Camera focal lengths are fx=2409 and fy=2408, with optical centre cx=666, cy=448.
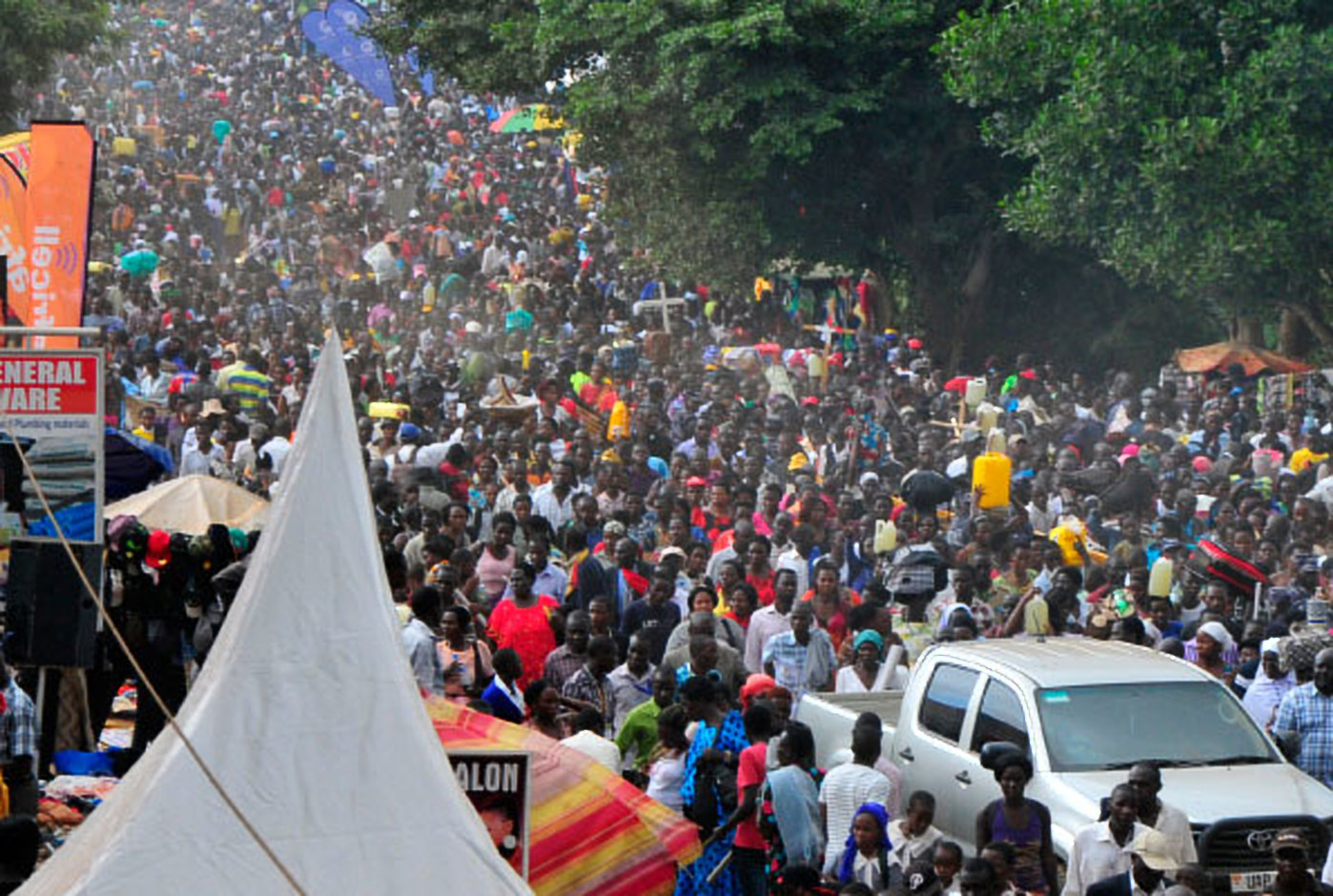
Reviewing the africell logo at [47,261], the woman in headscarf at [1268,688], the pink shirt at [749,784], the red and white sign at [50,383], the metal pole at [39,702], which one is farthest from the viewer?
the africell logo at [47,261]

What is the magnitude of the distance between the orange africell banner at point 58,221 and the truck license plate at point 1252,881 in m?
8.45

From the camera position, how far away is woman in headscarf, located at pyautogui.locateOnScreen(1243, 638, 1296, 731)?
1217 centimetres

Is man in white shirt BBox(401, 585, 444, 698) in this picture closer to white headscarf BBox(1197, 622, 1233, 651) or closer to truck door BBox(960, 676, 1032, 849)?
truck door BBox(960, 676, 1032, 849)

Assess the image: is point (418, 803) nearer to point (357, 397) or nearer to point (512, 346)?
point (357, 397)

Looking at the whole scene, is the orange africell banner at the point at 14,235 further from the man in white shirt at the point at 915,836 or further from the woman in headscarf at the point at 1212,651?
the man in white shirt at the point at 915,836

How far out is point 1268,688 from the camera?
1221cm

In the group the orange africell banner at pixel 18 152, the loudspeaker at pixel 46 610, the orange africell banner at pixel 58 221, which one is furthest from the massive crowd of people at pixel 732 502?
the orange africell banner at pixel 18 152

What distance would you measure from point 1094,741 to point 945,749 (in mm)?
821

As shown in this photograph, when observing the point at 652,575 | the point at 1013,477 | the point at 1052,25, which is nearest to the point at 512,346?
the point at 1052,25

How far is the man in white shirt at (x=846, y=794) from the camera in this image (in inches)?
388

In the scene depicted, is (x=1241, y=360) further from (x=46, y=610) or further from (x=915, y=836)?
(x=46, y=610)

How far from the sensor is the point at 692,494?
742 inches

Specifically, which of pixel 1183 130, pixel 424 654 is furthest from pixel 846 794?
pixel 1183 130

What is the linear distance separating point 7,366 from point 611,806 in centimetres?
402
